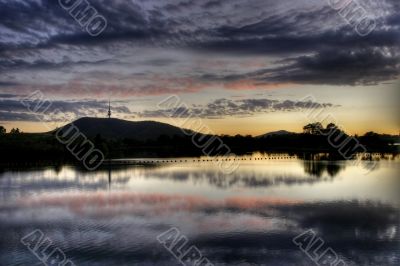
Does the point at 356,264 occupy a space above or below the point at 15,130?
below

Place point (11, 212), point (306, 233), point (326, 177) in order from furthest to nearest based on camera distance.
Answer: point (326, 177) → point (11, 212) → point (306, 233)

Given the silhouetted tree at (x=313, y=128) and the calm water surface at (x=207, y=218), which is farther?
the silhouetted tree at (x=313, y=128)

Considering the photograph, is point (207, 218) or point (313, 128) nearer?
point (207, 218)

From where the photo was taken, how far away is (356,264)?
719 inches

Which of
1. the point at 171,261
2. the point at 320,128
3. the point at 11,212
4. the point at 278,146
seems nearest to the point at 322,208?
the point at 171,261

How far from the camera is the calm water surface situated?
19.6m

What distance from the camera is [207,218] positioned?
91.0 ft

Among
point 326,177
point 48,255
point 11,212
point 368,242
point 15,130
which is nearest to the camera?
point 48,255

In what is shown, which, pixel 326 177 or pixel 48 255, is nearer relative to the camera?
pixel 48 255

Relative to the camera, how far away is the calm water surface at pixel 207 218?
64.2 feet

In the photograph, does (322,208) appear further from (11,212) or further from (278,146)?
(278,146)

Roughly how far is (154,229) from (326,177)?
3412cm

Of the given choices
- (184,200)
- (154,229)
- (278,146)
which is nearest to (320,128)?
(278,146)

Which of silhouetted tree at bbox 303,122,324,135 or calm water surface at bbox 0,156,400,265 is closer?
calm water surface at bbox 0,156,400,265
